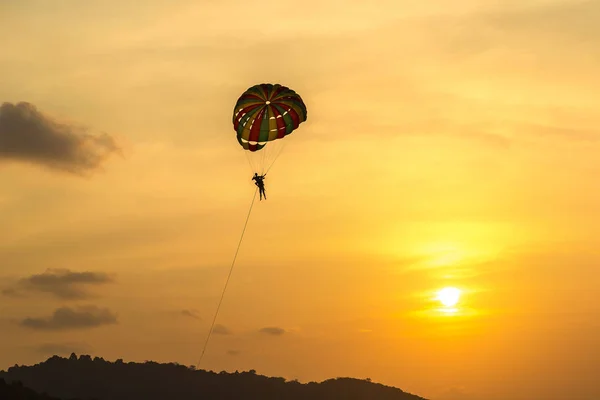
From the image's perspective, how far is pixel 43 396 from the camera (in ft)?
641

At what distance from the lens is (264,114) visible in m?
105

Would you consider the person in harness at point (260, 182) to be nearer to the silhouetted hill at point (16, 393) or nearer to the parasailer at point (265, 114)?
the parasailer at point (265, 114)

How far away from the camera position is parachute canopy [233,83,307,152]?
105062 mm

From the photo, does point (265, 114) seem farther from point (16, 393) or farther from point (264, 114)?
point (16, 393)

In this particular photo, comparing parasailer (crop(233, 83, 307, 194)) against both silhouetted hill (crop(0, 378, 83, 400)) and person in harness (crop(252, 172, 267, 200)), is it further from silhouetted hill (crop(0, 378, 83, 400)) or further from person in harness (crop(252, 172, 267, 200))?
silhouetted hill (crop(0, 378, 83, 400))

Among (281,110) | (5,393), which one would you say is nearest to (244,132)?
(281,110)

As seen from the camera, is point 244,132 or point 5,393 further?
point 5,393

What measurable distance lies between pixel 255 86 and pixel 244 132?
5.28 meters

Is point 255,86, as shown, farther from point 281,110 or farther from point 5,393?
point 5,393

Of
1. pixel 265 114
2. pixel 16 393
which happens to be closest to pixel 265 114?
pixel 265 114

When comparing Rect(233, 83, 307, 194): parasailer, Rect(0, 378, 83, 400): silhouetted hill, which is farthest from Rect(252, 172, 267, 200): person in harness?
Rect(0, 378, 83, 400): silhouetted hill

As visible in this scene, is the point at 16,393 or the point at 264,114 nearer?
the point at 264,114

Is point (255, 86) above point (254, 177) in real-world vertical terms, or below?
above

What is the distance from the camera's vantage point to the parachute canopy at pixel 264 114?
105 m
